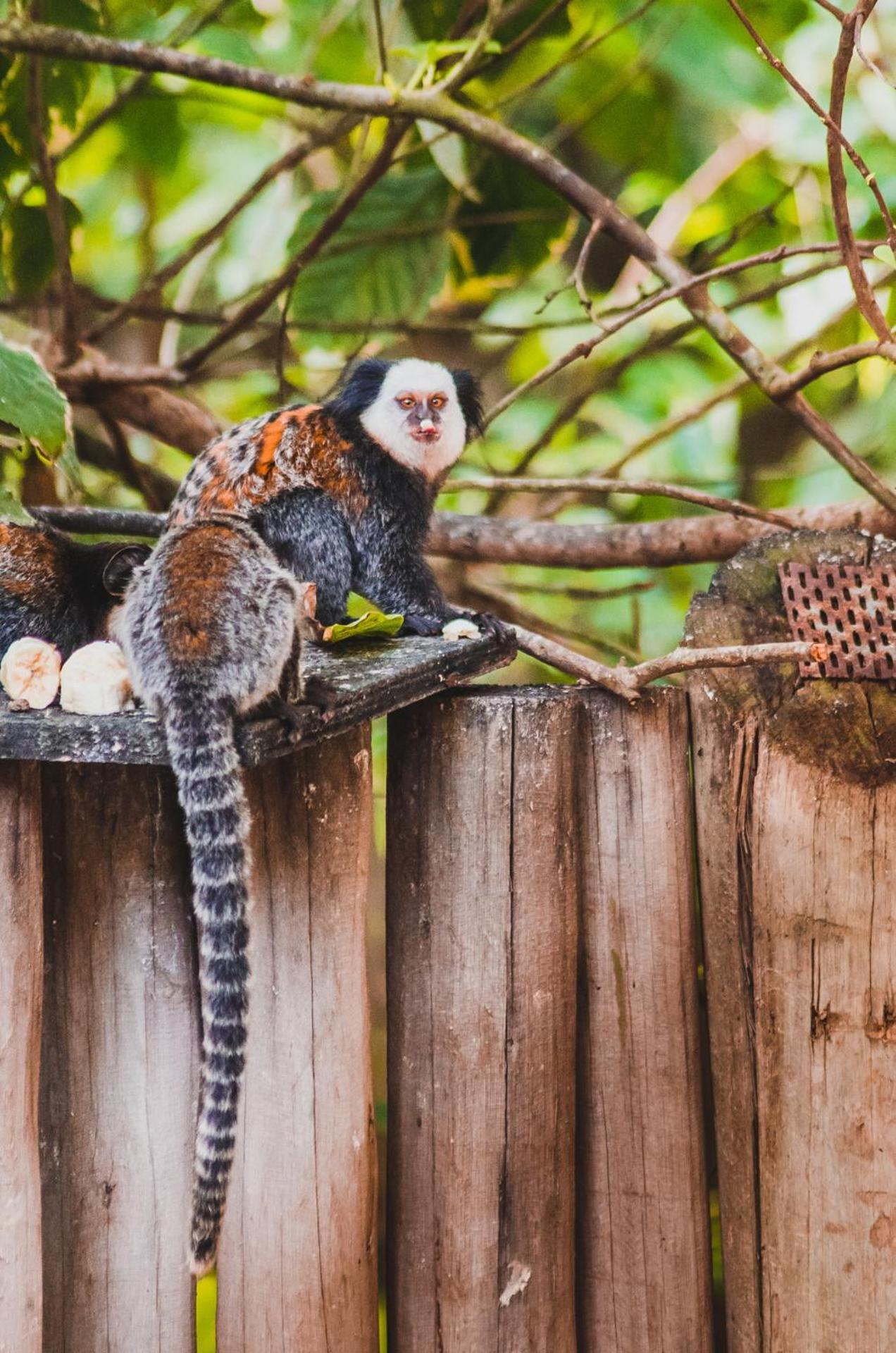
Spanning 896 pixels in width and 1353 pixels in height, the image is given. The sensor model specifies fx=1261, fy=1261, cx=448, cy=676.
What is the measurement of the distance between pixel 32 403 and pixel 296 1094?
130 centimetres

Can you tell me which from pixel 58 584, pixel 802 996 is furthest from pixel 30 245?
pixel 802 996

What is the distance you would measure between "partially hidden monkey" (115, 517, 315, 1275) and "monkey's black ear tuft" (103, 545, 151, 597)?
487mm

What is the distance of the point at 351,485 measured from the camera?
2836 millimetres

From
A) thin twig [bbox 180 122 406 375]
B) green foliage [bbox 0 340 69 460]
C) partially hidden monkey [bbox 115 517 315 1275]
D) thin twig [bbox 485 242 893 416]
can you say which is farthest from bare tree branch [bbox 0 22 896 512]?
partially hidden monkey [bbox 115 517 315 1275]

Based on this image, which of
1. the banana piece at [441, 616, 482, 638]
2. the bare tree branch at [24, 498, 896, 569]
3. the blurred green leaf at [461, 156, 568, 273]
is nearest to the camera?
the banana piece at [441, 616, 482, 638]

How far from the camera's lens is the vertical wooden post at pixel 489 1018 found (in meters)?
2.21

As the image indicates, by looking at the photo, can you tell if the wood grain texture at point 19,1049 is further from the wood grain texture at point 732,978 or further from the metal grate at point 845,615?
the metal grate at point 845,615

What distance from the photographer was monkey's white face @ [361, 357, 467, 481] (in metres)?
2.90

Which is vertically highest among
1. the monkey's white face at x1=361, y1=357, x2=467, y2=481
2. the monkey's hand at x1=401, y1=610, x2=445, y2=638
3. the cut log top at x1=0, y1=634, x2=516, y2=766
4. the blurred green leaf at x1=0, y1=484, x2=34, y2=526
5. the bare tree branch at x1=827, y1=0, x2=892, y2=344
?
the bare tree branch at x1=827, y1=0, x2=892, y2=344

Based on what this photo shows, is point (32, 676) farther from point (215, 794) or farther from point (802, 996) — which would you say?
point (802, 996)

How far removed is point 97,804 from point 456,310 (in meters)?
3.92

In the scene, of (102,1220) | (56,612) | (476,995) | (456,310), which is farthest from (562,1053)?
(456,310)

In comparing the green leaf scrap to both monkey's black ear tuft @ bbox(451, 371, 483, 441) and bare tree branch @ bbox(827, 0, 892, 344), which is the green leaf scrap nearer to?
monkey's black ear tuft @ bbox(451, 371, 483, 441)

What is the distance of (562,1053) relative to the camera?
2260mm
